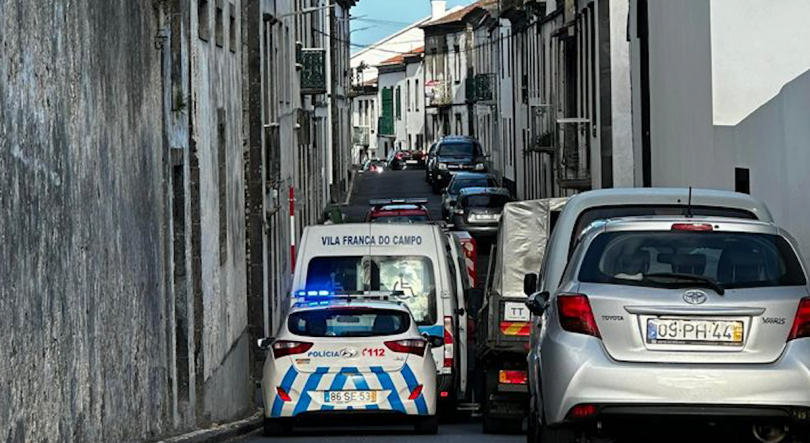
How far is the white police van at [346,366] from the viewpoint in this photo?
54.6 ft

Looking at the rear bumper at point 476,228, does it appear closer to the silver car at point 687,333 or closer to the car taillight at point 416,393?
the car taillight at point 416,393

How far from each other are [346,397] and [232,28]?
1129cm

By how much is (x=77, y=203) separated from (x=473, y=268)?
17777 millimetres

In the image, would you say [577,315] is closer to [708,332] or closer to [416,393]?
[708,332]

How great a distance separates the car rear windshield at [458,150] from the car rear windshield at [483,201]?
79.0 ft

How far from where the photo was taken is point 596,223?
1048 centimetres

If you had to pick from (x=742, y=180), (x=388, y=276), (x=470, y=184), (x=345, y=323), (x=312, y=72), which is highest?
(x=312, y=72)

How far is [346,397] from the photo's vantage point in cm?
1661

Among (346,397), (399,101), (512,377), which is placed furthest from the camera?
(399,101)

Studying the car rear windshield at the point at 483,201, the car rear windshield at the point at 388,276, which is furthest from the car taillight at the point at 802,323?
the car rear windshield at the point at 483,201

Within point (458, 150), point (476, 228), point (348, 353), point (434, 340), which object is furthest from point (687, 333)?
point (458, 150)

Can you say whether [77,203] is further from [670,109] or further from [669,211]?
[670,109]

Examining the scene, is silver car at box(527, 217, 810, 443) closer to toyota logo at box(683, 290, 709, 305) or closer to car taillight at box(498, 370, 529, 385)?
toyota logo at box(683, 290, 709, 305)

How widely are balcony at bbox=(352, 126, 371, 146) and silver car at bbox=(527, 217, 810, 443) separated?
105 metres
